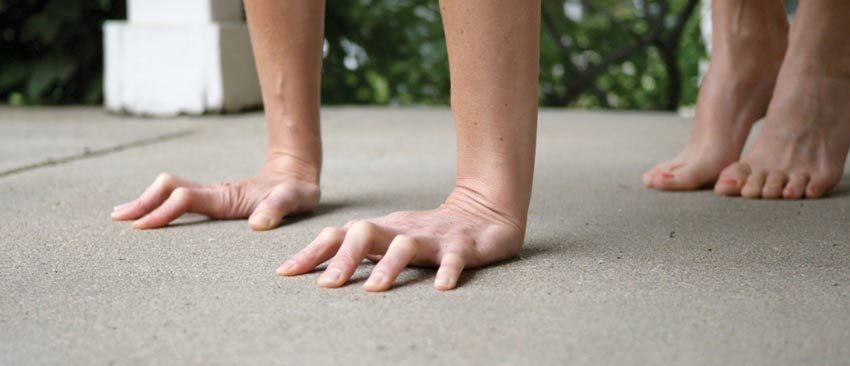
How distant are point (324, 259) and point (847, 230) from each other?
792 mm

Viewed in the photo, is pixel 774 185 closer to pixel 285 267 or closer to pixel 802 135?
pixel 802 135

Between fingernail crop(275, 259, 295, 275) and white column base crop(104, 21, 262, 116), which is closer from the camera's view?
fingernail crop(275, 259, 295, 275)

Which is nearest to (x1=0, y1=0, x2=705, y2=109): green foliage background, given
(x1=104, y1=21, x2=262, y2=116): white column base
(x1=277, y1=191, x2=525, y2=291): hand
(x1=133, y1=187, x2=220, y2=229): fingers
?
(x1=104, y1=21, x2=262, y2=116): white column base

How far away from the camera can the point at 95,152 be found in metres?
2.40

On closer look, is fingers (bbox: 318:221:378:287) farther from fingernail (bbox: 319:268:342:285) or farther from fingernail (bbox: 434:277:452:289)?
fingernail (bbox: 434:277:452:289)

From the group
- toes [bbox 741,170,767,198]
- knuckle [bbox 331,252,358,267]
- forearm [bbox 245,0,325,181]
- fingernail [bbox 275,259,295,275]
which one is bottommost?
toes [bbox 741,170,767,198]

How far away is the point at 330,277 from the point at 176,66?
2.49 m

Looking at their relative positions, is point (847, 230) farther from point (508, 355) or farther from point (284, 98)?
point (284, 98)

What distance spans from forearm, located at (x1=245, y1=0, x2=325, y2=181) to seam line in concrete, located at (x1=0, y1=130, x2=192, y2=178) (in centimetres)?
76

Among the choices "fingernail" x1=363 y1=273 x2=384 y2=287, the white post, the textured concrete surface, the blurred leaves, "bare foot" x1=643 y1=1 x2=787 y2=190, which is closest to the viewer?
the textured concrete surface

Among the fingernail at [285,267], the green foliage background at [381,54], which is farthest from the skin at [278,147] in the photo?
the green foliage background at [381,54]

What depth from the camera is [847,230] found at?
1.40 m

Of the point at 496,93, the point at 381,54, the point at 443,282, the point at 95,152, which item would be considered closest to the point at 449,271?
the point at 443,282

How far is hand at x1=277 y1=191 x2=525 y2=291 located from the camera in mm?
1082
